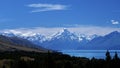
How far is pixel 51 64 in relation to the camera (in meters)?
144

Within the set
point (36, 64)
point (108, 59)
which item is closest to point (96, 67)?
point (108, 59)

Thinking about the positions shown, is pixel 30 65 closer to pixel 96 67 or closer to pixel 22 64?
pixel 22 64

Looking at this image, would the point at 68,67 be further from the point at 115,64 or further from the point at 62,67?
the point at 115,64

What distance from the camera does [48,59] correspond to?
14275 centimetres

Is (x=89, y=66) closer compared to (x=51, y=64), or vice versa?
(x=51, y=64)

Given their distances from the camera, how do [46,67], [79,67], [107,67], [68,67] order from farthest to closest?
[79,67], [68,67], [107,67], [46,67]

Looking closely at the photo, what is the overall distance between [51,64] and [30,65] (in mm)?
34525

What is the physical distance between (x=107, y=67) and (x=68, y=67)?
828 inches

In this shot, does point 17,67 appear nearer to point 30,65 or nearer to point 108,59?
point 30,65

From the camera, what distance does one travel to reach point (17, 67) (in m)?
174

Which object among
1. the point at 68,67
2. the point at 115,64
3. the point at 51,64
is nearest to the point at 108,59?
the point at 115,64

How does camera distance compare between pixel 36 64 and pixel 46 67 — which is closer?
pixel 46 67

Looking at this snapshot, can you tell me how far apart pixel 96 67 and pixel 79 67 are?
16.2 meters

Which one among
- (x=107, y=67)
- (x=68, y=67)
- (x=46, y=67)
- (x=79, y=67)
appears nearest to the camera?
(x=46, y=67)
